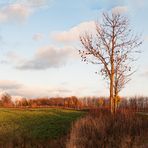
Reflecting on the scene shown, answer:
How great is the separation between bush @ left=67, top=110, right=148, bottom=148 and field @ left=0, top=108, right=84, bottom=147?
10.1 ft

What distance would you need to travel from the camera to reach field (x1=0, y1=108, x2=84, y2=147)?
24.1m

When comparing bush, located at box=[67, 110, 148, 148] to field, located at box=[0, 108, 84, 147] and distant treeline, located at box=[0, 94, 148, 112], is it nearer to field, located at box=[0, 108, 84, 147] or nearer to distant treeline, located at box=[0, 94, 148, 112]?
field, located at box=[0, 108, 84, 147]

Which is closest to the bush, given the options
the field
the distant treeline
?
the field

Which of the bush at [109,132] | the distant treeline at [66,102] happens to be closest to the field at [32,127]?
the bush at [109,132]

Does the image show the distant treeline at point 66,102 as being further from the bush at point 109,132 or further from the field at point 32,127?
the bush at point 109,132

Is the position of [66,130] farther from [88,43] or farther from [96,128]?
[88,43]

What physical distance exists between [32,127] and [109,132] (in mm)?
7654

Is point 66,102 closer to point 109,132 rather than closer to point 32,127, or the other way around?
point 32,127

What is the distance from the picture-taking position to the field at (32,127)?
24062mm

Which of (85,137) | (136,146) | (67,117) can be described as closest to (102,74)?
(67,117)

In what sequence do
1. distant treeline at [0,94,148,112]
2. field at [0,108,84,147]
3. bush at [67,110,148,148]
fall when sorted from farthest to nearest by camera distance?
distant treeline at [0,94,148,112], field at [0,108,84,147], bush at [67,110,148,148]

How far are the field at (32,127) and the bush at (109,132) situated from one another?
3.07 metres

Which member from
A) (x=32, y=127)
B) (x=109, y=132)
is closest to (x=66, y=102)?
(x=32, y=127)

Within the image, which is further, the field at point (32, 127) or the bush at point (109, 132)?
the field at point (32, 127)
